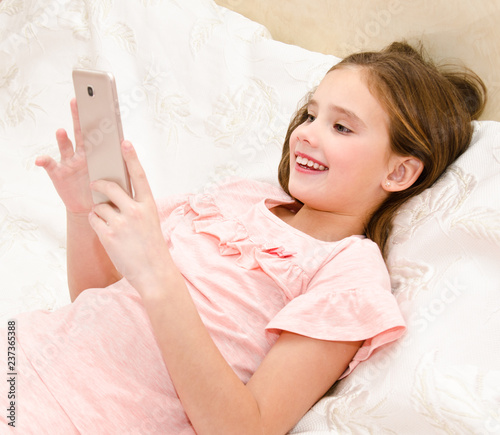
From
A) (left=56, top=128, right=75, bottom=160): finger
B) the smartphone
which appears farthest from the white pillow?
(left=56, top=128, right=75, bottom=160): finger

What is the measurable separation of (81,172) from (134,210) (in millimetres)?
239

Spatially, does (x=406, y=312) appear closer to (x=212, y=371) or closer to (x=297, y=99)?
(x=212, y=371)

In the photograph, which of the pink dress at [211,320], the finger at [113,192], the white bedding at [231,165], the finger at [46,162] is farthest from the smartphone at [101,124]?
the white bedding at [231,165]

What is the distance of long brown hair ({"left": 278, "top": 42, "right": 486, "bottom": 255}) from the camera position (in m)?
1.02

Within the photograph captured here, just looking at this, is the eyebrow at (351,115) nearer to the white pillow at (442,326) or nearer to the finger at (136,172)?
the white pillow at (442,326)

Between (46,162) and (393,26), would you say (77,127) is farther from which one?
(393,26)

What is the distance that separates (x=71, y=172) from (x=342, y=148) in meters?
0.46

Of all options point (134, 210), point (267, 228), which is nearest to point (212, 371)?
point (134, 210)

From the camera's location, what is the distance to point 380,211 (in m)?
1.09

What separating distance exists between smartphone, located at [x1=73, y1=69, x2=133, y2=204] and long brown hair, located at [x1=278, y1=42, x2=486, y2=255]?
479 mm

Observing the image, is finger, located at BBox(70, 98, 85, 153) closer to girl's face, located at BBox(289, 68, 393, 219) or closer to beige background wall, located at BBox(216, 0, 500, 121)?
girl's face, located at BBox(289, 68, 393, 219)

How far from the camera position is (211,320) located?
94 cm

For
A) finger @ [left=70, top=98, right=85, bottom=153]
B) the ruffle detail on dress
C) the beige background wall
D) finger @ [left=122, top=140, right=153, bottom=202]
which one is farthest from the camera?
the beige background wall

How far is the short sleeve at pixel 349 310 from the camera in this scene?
2.72 feet
